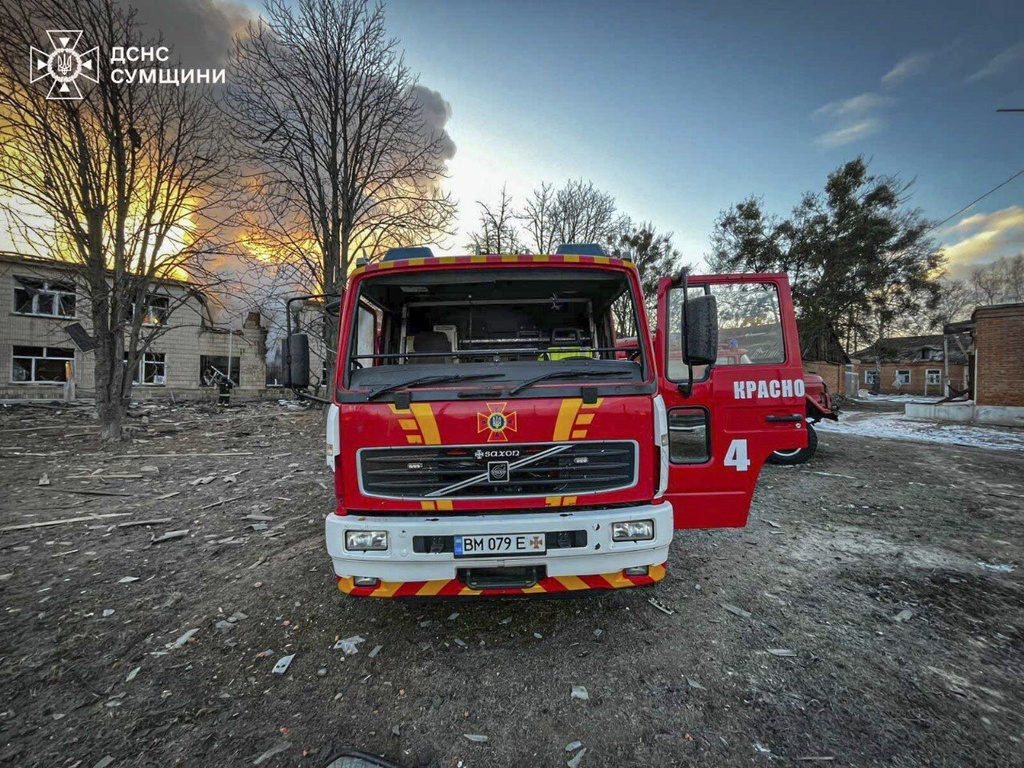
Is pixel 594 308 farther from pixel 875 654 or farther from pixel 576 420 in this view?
pixel 875 654

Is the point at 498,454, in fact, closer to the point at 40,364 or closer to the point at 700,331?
the point at 700,331

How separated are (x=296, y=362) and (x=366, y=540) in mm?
1530

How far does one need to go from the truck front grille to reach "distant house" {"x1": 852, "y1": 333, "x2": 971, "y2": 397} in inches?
1764

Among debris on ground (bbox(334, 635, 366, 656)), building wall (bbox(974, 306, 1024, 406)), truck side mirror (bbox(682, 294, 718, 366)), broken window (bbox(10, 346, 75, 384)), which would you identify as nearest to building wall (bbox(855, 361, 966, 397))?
building wall (bbox(974, 306, 1024, 406))

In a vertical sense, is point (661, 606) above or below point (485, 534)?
below

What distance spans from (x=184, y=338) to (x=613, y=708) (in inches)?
1053

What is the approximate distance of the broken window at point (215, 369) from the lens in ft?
74.5

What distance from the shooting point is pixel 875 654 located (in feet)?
8.43

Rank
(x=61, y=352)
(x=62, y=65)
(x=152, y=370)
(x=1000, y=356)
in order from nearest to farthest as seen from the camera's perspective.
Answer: (x=62, y=65) → (x=1000, y=356) → (x=61, y=352) → (x=152, y=370)

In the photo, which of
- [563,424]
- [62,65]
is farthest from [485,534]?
[62,65]

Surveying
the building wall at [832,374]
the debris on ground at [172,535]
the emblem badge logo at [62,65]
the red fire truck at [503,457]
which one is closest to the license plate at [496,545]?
the red fire truck at [503,457]

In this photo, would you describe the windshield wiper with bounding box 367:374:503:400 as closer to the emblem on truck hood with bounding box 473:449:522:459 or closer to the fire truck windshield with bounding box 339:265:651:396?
the fire truck windshield with bounding box 339:265:651:396

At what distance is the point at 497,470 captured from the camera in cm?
249

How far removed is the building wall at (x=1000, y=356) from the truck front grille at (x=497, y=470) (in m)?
18.2
